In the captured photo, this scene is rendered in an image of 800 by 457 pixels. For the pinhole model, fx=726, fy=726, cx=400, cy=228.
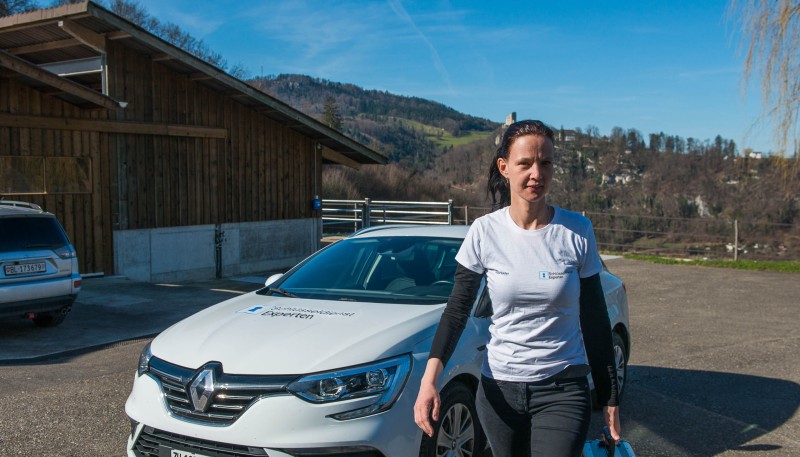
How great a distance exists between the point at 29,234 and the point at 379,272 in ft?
18.2

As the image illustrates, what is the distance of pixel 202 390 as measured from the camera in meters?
3.61

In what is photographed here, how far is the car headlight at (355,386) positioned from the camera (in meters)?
3.50

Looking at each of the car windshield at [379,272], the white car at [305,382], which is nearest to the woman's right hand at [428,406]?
the white car at [305,382]

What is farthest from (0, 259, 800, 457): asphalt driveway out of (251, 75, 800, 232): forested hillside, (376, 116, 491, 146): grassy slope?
(376, 116, 491, 146): grassy slope

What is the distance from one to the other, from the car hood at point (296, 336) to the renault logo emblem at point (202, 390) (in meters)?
0.09

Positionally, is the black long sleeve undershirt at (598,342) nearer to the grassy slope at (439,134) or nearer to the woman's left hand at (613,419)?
the woman's left hand at (613,419)

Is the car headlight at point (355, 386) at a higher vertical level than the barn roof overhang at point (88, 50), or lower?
lower

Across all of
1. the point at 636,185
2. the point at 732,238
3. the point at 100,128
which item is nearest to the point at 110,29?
the point at 100,128

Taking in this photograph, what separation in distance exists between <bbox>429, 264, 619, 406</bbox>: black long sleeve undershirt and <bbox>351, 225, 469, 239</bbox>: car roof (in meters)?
2.48

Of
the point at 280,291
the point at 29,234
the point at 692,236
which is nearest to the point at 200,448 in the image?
the point at 280,291

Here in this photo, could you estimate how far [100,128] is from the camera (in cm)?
1317

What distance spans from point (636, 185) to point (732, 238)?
33265 millimetres

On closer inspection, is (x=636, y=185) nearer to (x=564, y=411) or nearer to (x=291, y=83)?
(x=564, y=411)

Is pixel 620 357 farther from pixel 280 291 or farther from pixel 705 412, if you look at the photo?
pixel 280 291
